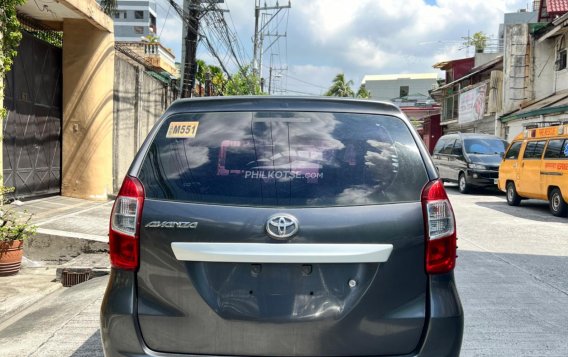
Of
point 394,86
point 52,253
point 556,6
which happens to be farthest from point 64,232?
point 394,86

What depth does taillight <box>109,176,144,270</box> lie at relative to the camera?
2.52 metres

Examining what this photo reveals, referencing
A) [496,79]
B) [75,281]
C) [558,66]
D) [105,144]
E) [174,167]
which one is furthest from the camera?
[496,79]

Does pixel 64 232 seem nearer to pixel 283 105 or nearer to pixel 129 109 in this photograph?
pixel 283 105

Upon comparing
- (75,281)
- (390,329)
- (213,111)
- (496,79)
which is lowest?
(75,281)

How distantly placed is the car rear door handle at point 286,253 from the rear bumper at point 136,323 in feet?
1.04

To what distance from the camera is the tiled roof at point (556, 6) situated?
24.8 metres

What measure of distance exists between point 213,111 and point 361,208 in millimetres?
921

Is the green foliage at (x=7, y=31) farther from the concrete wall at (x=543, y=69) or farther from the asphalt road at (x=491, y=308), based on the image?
the concrete wall at (x=543, y=69)

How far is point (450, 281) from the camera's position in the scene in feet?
8.32

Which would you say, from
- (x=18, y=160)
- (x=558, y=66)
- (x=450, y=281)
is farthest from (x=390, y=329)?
(x=558, y=66)

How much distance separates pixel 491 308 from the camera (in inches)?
207

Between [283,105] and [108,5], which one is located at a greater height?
[108,5]

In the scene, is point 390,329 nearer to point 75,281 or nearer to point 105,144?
point 75,281

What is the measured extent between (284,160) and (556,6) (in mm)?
26922
